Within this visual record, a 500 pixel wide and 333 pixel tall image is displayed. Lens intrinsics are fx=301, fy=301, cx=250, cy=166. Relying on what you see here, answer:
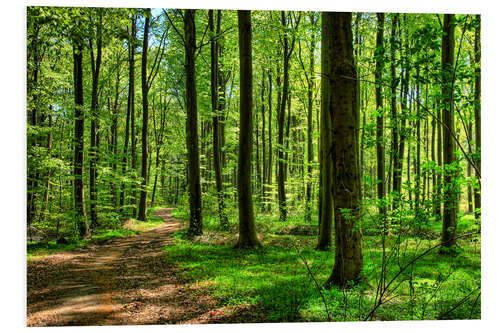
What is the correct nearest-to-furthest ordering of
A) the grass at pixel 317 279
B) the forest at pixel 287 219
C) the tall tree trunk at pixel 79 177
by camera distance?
the forest at pixel 287 219 → the grass at pixel 317 279 → the tall tree trunk at pixel 79 177

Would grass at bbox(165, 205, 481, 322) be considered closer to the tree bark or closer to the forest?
the forest

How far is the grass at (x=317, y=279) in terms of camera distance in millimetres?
3209

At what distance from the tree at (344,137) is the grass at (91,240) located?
4.96 metres

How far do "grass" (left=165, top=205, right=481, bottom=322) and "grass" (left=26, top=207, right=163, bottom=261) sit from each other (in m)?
2.08

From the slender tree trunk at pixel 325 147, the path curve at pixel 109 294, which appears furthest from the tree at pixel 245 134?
the path curve at pixel 109 294

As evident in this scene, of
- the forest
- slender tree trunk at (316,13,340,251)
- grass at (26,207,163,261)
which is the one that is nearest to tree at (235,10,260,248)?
the forest

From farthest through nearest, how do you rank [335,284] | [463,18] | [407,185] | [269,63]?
[269,63]
[335,284]
[407,185]
[463,18]

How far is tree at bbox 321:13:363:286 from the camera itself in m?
3.29

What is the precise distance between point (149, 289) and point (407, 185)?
3422 millimetres

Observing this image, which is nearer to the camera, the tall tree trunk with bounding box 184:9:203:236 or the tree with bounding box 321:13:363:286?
the tree with bounding box 321:13:363:286

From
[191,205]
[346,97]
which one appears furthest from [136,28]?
[346,97]

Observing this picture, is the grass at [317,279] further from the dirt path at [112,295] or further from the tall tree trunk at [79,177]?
the tall tree trunk at [79,177]
